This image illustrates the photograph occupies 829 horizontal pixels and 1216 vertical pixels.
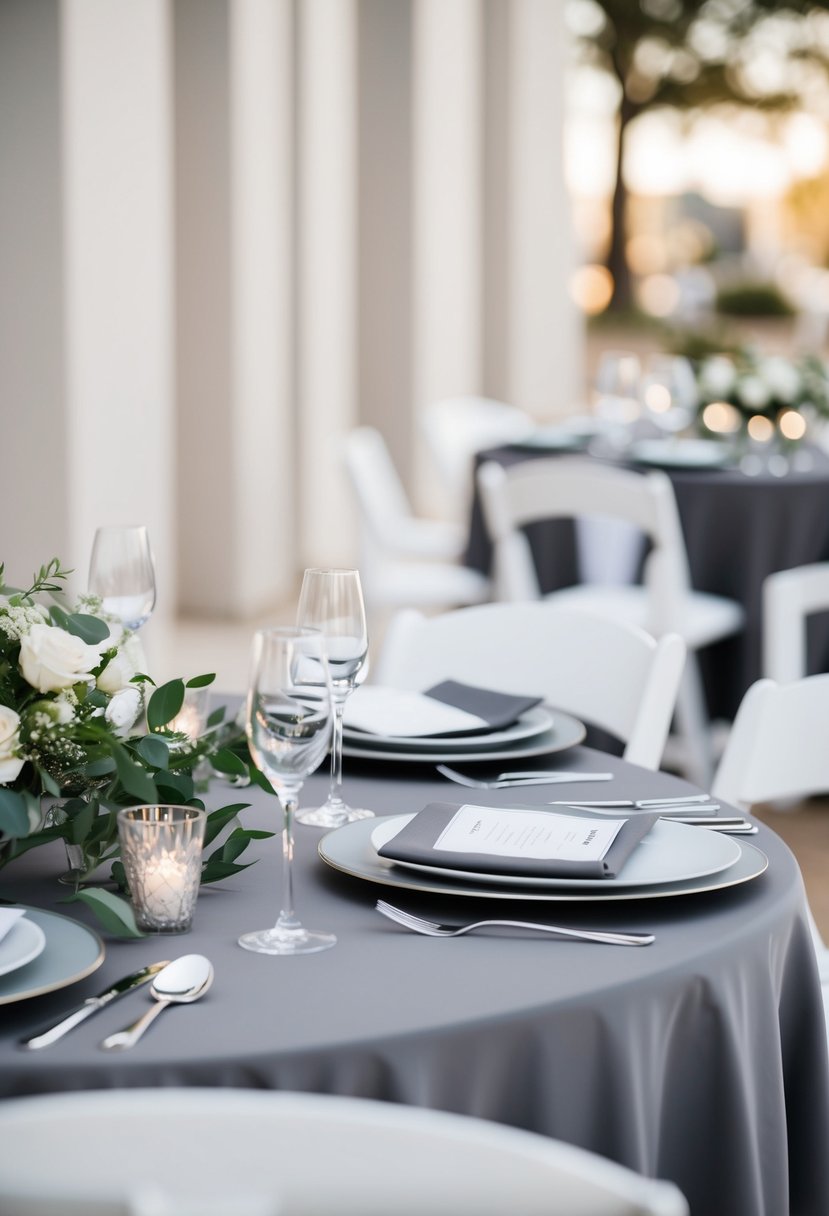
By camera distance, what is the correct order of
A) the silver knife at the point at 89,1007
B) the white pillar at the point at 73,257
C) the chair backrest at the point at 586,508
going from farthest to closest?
the white pillar at the point at 73,257 < the chair backrest at the point at 586,508 < the silver knife at the point at 89,1007

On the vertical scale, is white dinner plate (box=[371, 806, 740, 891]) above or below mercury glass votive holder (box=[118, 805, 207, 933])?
below

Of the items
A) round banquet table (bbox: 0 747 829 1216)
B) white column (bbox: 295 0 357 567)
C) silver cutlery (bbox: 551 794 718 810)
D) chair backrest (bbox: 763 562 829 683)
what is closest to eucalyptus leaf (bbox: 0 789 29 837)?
round banquet table (bbox: 0 747 829 1216)

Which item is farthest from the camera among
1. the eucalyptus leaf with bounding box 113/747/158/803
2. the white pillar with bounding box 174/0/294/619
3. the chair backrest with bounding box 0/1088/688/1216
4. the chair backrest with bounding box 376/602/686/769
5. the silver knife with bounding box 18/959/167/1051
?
the white pillar with bounding box 174/0/294/619

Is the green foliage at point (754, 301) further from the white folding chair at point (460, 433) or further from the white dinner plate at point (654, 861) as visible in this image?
the white dinner plate at point (654, 861)

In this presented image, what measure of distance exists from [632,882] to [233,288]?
5.24 metres

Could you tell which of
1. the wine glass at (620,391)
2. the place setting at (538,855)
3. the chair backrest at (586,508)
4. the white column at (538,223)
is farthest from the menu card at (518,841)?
the white column at (538,223)

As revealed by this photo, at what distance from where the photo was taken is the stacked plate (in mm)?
1736

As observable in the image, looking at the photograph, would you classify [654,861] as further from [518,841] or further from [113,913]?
[113,913]

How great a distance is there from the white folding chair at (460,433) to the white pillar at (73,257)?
160 centimetres

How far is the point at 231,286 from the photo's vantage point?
6219 millimetres

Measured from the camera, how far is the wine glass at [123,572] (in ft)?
6.04

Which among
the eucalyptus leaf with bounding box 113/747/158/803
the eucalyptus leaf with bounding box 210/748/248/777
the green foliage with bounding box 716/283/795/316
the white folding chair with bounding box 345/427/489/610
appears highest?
the green foliage with bounding box 716/283/795/316

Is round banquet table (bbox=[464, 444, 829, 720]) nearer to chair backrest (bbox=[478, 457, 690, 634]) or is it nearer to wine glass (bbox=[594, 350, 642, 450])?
chair backrest (bbox=[478, 457, 690, 634])

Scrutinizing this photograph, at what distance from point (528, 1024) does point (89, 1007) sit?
12.2 inches
